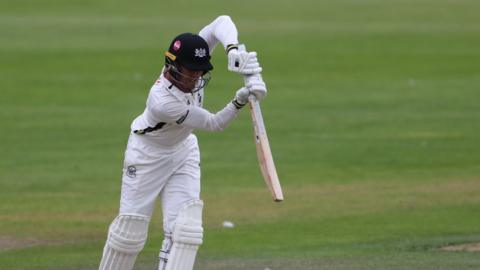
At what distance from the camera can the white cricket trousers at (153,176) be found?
8430 mm

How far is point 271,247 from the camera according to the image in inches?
461

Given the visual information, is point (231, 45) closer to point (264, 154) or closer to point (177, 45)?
point (177, 45)

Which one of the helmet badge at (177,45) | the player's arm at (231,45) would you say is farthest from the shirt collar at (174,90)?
the player's arm at (231,45)

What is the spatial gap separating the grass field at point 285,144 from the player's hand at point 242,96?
2435 mm

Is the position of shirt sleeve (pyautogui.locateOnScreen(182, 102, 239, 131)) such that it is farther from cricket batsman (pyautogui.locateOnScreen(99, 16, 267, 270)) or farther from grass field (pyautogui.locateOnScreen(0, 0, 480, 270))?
grass field (pyautogui.locateOnScreen(0, 0, 480, 270))

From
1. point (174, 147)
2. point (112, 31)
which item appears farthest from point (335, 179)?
point (112, 31)

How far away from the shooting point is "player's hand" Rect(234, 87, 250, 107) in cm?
796

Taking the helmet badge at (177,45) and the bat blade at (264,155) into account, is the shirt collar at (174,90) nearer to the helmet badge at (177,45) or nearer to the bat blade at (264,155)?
the helmet badge at (177,45)

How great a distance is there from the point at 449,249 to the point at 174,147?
354cm

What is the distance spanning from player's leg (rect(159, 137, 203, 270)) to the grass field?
1933 mm

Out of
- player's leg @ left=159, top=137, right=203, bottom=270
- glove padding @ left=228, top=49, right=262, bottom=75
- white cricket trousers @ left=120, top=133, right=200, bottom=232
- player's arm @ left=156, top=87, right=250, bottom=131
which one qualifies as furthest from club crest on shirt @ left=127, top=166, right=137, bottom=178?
glove padding @ left=228, top=49, right=262, bottom=75

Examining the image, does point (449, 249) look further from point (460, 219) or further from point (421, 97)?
A: point (421, 97)

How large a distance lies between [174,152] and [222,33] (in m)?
0.97

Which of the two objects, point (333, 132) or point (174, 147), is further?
point (333, 132)
